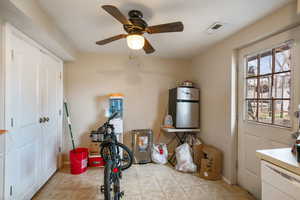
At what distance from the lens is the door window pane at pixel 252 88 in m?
2.29

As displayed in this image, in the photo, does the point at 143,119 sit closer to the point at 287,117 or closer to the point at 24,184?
the point at 24,184

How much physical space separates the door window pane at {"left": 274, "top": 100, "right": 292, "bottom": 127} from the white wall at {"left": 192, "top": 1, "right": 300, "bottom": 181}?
70cm

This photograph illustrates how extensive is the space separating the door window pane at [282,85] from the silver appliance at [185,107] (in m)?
1.62

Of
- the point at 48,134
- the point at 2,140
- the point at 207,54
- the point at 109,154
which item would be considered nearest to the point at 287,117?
the point at 207,54

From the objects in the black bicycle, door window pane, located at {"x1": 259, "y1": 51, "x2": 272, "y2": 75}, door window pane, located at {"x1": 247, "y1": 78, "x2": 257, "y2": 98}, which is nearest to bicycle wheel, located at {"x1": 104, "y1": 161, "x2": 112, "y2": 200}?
the black bicycle

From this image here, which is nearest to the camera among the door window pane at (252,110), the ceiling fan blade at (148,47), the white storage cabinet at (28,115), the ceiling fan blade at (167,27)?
the ceiling fan blade at (167,27)

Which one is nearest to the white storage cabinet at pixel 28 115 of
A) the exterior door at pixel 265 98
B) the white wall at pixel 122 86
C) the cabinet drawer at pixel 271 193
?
the white wall at pixel 122 86

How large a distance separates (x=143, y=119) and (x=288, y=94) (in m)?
2.69

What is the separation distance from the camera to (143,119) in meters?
3.82

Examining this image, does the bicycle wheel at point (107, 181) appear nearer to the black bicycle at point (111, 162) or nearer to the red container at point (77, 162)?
the black bicycle at point (111, 162)

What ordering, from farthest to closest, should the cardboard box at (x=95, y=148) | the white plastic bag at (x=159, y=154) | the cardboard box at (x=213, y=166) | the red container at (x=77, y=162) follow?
1. the white plastic bag at (x=159, y=154)
2. the cardboard box at (x=95, y=148)
3. the red container at (x=77, y=162)
4. the cardboard box at (x=213, y=166)

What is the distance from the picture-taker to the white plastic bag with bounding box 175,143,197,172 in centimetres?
303

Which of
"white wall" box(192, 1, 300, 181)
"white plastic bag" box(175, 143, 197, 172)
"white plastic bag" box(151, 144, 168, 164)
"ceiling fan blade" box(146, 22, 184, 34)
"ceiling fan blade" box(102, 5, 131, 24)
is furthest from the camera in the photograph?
"white plastic bag" box(151, 144, 168, 164)

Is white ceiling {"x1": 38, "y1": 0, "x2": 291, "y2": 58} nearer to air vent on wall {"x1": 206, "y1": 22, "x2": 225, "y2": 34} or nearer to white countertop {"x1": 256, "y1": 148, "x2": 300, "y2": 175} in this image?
air vent on wall {"x1": 206, "y1": 22, "x2": 225, "y2": 34}
